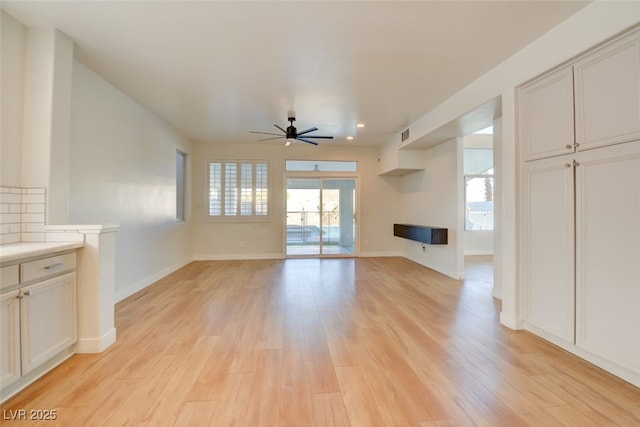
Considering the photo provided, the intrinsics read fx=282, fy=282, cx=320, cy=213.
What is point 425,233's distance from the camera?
17.4 ft

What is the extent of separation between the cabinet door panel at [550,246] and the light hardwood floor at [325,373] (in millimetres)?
250

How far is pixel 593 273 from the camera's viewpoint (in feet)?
6.91

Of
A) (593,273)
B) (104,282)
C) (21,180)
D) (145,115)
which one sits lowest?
(104,282)

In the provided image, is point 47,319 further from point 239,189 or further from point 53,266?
point 239,189

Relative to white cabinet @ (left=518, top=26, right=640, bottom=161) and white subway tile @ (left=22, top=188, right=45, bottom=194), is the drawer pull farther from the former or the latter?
white cabinet @ (left=518, top=26, right=640, bottom=161)

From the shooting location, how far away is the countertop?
1.65 m

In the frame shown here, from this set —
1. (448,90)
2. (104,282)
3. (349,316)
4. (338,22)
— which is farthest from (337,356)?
(448,90)

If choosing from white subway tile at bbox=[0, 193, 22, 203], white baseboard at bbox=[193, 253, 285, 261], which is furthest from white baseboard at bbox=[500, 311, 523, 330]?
white baseboard at bbox=[193, 253, 285, 261]

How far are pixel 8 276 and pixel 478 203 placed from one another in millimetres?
8707

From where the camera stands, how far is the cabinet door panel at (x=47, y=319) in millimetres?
1785

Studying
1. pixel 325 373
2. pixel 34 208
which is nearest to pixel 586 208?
pixel 325 373

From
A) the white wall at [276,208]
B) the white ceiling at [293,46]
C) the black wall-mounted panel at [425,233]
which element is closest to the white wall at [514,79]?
the white ceiling at [293,46]

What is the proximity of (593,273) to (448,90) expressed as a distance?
256 cm

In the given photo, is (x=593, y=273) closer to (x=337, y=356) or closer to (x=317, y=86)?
(x=337, y=356)
